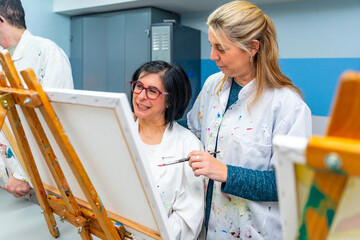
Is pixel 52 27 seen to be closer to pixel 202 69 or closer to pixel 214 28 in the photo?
pixel 202 69

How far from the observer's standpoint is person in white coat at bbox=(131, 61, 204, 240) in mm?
1122

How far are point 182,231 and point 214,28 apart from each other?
714 mm

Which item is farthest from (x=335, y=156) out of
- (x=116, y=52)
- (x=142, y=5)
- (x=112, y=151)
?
(x=116, y=52)

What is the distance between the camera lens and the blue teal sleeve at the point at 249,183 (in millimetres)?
1044

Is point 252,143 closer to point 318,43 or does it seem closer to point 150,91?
point 150,91

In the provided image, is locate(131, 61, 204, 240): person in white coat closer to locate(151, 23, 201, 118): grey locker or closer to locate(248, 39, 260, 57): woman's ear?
locate(248, 39, 260, 57): woman's ear

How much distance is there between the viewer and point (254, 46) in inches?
45.1

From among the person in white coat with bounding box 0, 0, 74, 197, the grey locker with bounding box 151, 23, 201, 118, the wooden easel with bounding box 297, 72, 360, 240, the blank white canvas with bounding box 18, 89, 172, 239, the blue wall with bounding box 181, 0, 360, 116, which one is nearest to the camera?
the wooden easel with bounding box 297, 72, 360, 240

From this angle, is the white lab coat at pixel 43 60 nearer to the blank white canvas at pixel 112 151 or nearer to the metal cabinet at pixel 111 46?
the blank white canvas at pixel 112 151

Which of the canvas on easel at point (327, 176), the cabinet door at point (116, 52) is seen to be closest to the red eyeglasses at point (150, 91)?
the canvas on easel at point (327, 176)

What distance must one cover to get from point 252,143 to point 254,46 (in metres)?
0.34

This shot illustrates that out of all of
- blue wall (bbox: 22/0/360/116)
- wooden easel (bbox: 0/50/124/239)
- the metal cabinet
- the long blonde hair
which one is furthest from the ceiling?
wooden easel (bbox: 0/50/124/239)

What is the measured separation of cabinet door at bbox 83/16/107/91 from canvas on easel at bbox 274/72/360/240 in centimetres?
351

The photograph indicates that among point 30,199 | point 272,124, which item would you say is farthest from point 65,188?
point 272,124
